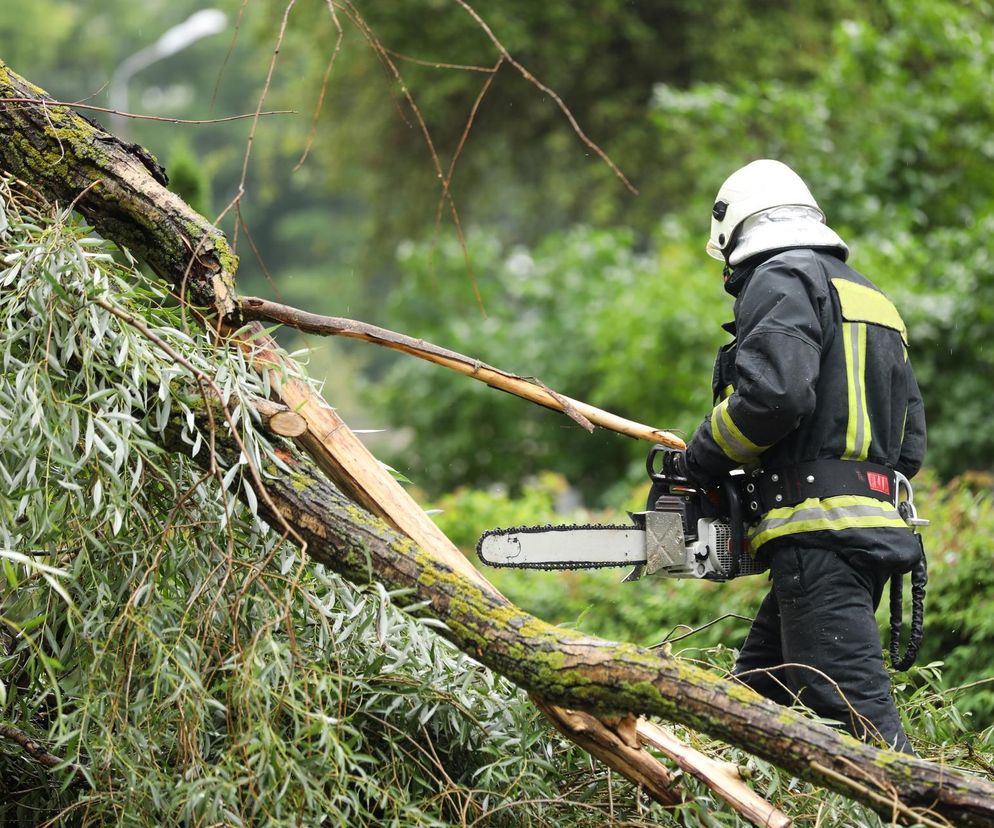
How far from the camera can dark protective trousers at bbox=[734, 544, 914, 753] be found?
311 centimetres

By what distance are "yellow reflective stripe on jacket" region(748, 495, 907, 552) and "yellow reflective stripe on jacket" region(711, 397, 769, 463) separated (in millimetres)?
185

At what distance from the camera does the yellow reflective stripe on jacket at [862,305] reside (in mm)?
3271

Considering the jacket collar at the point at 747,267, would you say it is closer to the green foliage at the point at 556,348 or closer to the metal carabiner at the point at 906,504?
the metal carabiner at the point at 906,504

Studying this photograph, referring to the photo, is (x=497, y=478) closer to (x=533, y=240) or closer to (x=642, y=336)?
(x=642, y=336)

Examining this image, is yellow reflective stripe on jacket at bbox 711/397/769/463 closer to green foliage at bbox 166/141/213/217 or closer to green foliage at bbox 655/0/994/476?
green foliage at bbox 655/0/994/476

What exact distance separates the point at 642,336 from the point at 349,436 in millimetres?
6287

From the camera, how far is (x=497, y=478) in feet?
35.5

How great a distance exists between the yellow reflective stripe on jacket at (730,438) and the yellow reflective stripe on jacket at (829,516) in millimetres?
185

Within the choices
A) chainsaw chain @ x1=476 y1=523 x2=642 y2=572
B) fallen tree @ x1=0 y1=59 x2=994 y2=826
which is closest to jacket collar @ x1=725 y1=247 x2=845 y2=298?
chainsaw chain @ x1=476 y1=523 x2=642 y2=572

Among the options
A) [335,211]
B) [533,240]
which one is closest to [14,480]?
[533,240]

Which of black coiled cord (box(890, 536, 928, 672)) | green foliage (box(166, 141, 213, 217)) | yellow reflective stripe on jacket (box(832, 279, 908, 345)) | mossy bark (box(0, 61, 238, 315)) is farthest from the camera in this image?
green foliage (box(166, 141, 213, 217))

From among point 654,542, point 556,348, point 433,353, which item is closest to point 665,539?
point 654,542

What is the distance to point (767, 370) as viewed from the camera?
309cm

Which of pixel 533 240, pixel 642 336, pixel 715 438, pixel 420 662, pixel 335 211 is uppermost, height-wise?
pixel 335 211
